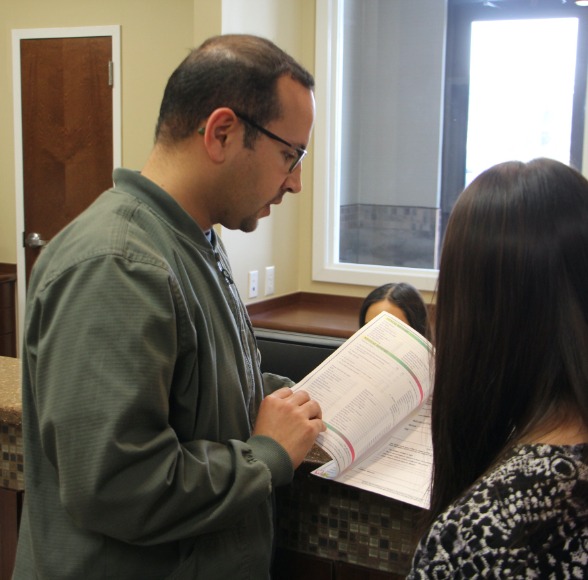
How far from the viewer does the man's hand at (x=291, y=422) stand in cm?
100

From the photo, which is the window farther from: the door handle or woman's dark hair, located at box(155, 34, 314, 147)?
woman's dark hair, located at box(155, 34, 314, 147)

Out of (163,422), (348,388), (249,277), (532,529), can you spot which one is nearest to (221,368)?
(163,422)

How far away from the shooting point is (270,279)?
367 cm

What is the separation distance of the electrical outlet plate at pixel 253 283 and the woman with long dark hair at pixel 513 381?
105 inches

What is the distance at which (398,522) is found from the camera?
3.96 ft

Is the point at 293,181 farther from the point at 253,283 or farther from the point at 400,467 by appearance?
the point at 253,283

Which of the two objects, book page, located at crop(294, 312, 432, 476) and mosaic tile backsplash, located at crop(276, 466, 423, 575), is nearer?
book page, located at crop(294, 312, 432, 476)

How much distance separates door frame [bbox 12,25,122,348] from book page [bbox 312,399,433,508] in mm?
3270

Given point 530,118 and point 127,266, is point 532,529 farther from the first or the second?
point 530,118

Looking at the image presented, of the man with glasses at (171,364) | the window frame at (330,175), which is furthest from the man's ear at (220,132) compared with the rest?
the window frame at (330,175)

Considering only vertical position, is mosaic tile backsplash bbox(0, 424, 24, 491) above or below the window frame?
below

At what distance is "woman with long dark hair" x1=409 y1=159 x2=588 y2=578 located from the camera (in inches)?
28.6

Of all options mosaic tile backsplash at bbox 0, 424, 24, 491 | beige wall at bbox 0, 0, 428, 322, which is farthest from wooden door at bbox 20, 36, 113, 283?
mosaic tile backsplash at bbox 0, 424, 24, 491

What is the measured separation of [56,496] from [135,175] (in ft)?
1.36
